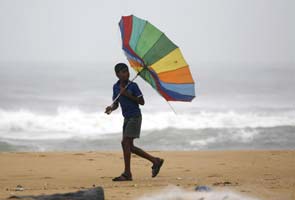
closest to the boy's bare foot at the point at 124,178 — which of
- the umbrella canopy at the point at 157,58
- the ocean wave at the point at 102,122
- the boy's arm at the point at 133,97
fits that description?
the boy's arm at the point at 133,97

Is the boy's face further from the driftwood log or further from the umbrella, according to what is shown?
the driftwood log

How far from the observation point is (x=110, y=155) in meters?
12.2

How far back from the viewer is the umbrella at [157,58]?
8891 millimetres

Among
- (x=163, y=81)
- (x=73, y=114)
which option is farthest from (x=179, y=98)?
(x=73, y=114)

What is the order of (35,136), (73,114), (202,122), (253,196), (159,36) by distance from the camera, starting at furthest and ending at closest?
(73,114) → (202,122) → (35,136) → (159,36) → (253,196)

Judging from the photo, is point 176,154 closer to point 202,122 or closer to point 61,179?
point 61,179

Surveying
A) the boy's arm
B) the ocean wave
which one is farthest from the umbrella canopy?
the ocean wave

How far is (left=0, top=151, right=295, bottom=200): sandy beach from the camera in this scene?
319 inches

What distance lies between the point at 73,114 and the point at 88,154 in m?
14.0

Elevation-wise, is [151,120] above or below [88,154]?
above

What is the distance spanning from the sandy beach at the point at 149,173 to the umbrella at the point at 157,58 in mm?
1138

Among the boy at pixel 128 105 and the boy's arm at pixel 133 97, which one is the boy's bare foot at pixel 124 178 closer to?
the boy at pixel 128 105

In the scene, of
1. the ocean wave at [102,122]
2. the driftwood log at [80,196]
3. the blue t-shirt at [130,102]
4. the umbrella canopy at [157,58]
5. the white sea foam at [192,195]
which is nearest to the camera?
the driftwood log at [80,196]

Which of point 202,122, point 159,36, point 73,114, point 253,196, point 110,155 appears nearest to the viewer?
point 253,196
